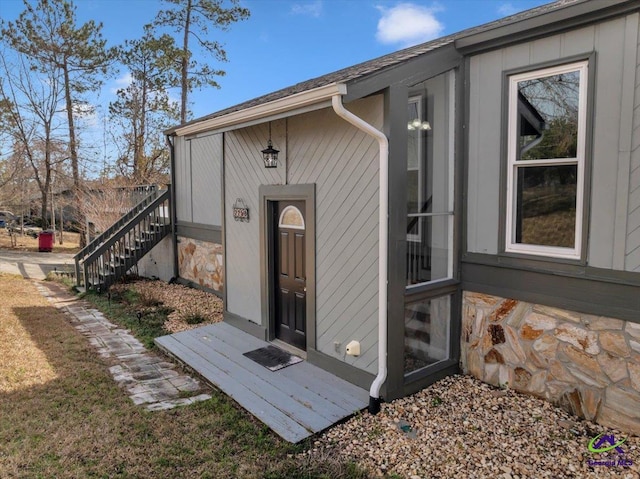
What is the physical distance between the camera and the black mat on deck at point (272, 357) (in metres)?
5.05

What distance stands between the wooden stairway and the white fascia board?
5005 millimetres

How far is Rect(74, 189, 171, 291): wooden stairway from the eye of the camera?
957 cm

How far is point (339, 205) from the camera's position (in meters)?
4.60

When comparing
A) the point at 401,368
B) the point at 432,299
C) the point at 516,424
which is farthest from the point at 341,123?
the point at 516,424

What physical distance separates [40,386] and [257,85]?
17124 mm

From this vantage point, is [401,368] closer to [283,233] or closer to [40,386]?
[283,233]

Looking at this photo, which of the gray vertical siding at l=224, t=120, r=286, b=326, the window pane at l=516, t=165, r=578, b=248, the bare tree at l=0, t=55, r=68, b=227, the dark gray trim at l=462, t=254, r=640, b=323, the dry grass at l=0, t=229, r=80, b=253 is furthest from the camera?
the dry grass at l=0, t=229, r=80, b=253

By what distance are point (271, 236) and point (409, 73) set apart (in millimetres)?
2769

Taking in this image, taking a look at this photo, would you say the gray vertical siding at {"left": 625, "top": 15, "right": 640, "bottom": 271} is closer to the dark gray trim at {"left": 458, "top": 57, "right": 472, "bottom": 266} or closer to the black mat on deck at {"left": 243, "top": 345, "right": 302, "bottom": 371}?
the dark gray trim at {"left": 458, "top": 57, "right": 472, "bottom": 266}

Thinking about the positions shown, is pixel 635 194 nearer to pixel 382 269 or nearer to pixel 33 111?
pixel 382 269

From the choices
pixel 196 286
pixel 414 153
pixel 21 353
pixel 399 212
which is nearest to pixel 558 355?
pixel 399 212

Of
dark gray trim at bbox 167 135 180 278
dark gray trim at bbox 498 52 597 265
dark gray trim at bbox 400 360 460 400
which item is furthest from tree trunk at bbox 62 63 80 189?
dark gray trim at bbox 498 52 597 265

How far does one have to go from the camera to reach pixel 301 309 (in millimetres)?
5371

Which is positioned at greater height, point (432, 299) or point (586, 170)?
point (586, 170)
